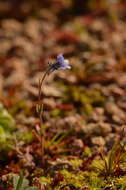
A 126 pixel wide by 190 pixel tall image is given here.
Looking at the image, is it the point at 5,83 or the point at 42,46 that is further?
the point at 42,46

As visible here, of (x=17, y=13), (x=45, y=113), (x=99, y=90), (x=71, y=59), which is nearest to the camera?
(x=45, y=113)

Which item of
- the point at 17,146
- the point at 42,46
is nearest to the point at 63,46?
the point at 42,46

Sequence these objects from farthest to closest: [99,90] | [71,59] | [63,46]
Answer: [63,46], [71,59], [99,90]

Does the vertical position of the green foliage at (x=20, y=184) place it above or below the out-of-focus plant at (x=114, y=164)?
below

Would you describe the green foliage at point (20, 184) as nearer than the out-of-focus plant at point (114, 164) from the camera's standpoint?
Yes

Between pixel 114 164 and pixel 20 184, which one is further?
pixel 114 164

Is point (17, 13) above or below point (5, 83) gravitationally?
above

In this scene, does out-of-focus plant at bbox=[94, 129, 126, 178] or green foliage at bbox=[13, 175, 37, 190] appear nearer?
green foliage at bbox=[13, 175, 37, 190]

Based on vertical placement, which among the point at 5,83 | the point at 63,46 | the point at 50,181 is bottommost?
the point at 50,181

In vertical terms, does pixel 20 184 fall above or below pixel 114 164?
below

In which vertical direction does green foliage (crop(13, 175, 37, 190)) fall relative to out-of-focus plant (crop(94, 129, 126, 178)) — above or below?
below

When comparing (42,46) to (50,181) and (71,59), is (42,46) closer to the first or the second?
(71,59)
